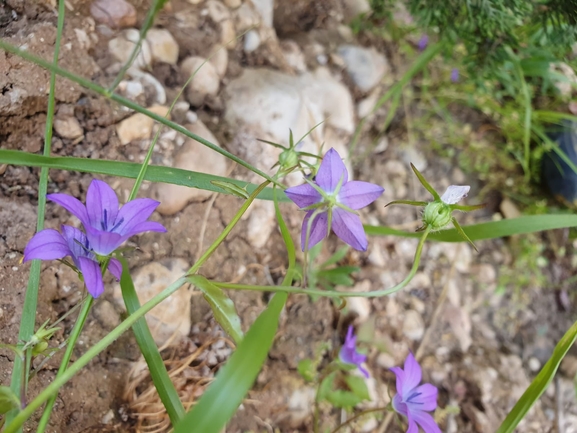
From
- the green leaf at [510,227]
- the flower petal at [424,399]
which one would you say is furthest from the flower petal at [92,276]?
the flower petal at [424,399]

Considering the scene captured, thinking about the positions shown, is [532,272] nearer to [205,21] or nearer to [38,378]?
[205,21]

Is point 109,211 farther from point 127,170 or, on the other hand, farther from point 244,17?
point 244,17

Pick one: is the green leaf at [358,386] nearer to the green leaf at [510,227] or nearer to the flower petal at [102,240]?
the green leaf at [510,227]

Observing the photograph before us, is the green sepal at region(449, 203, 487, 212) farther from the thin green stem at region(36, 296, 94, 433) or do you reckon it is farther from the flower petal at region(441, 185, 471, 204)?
the thin green stem at region(36, 296, 94, 433)

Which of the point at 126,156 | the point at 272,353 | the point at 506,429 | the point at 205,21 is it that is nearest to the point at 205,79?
the point at 205,21

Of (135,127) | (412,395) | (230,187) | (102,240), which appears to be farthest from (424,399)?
(135,127)

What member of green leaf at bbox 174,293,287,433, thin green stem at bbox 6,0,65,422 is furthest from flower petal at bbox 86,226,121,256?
green leaf at bbox 174,293,287,433
